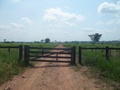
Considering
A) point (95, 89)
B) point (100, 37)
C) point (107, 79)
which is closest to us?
point (95, 89)

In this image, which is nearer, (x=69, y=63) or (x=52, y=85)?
(x=52, y=85)

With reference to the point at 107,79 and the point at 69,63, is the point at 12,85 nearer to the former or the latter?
the point at 107,79

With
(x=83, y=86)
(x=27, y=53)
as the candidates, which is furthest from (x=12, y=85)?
(x=27, y=53)

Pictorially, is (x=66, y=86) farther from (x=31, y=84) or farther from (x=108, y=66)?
(x=108, y=66)

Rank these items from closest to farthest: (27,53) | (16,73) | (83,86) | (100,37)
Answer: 1. (83,86)
2. (16,73)
3. (27,53)
4. (100,37)

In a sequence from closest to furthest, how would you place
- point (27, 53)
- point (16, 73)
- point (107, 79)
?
point (107, 79) < point (16, 73) < point (27, 53)

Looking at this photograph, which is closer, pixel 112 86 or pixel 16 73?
pixel 112 86

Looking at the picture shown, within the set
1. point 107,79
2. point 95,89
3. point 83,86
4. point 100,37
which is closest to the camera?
point 95,89

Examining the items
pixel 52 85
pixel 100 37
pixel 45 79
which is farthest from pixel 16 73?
pixel 100 37

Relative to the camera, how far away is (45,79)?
11359 millimetres

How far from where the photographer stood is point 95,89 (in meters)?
9.22

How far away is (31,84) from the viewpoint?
33.2 feet

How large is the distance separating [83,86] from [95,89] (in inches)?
28.8

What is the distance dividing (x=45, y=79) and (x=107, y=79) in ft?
10.1
